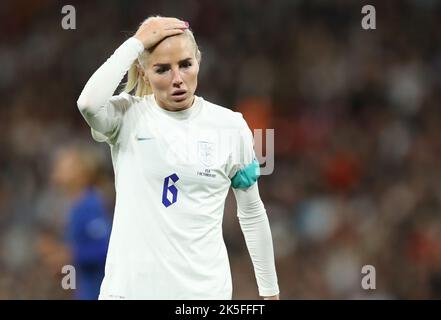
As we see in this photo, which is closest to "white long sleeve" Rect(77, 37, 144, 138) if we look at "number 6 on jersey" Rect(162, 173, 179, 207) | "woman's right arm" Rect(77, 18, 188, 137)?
"woman's right arm" Rect(77, 18, 188, 137)

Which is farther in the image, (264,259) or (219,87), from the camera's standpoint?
(219,87)

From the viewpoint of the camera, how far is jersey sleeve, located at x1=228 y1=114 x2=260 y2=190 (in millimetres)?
3381

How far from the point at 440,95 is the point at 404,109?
14.2 inches

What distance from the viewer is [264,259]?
11.7 feet

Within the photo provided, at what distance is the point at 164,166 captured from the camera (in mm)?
3213

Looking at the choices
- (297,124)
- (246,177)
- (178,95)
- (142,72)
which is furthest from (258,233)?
(297,124)

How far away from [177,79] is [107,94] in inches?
10.4

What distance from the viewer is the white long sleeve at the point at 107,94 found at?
3.11 m

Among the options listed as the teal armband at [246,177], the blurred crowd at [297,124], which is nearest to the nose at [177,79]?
the teal armband at [246,177]

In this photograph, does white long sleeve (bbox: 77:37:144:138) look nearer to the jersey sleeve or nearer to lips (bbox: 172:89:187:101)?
lips (bbox: 172:89:187:101)

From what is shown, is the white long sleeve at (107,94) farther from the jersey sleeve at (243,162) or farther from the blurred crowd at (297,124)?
the blurred crowd at (297,124)

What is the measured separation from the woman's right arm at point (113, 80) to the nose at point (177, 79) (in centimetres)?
13
